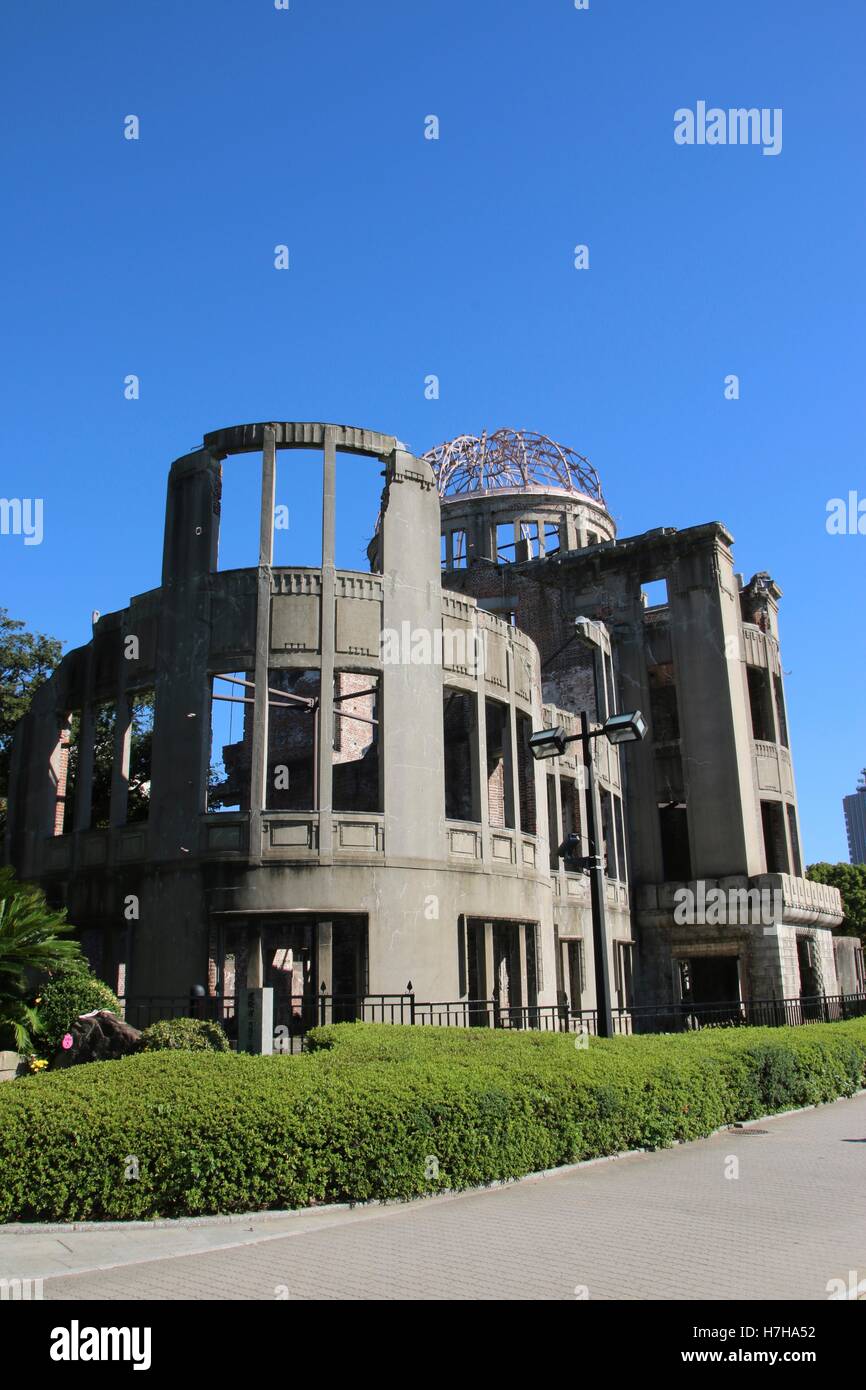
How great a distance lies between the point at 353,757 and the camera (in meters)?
30.1

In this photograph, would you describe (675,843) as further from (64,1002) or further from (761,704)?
(64,1002)

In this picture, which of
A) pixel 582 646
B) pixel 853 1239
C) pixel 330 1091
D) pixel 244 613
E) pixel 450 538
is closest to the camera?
pixel 853 1239

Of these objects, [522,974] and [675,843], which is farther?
[675,843]

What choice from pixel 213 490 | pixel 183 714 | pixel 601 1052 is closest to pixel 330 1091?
pixel 601 1052

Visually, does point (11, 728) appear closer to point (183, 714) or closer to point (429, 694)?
point (183, 714)

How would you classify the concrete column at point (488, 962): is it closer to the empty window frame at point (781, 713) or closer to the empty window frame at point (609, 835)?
the empty window frame at point (609, 835)

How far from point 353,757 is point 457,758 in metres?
3.91

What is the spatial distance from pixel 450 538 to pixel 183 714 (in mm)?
25402

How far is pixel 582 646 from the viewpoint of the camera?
34.6m

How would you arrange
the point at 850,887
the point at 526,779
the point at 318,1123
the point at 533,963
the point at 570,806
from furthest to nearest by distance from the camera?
the point at 850,887, the point at 570,806, the point at 526,779, the point at 533,963, the point at 318,1123

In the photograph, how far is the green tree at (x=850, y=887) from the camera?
59219mm

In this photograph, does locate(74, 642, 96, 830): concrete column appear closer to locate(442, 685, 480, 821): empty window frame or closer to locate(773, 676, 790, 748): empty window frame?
locate(442, 685, 480, 821): empty window frame

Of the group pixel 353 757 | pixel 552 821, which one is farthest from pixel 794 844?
pixel 353 757

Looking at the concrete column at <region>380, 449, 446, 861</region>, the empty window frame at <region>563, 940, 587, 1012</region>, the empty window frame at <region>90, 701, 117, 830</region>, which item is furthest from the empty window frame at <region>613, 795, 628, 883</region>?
the empty window frame at <region>90, 701, 117, 830</region>
